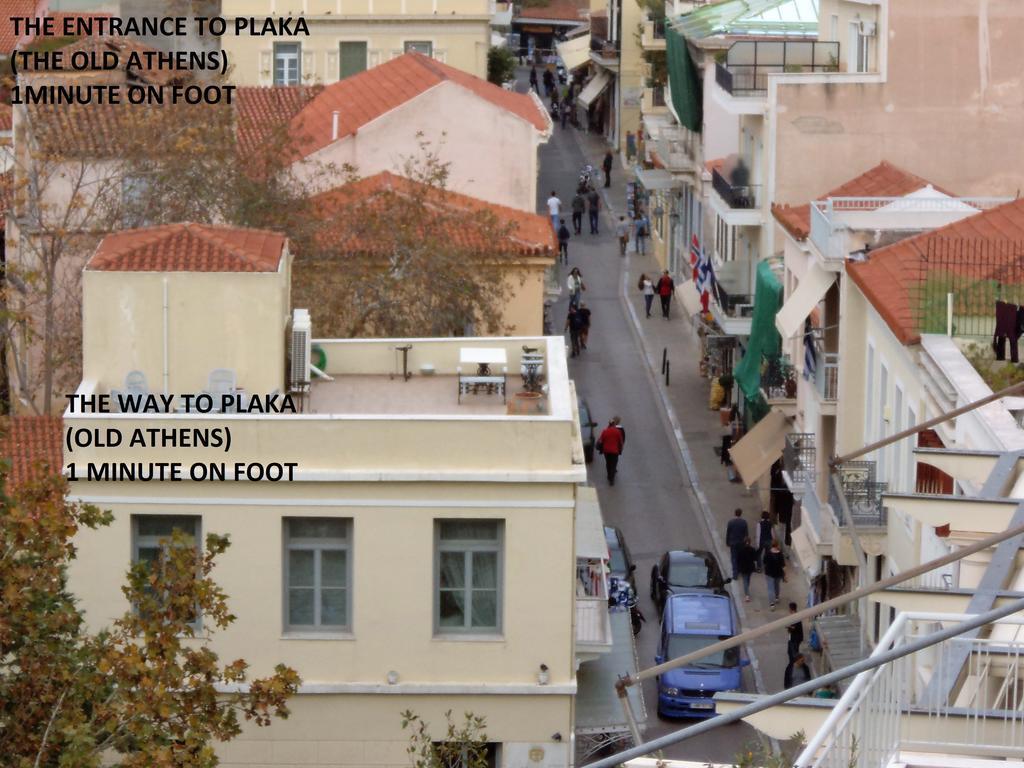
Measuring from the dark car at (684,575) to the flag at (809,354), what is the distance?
3734 mm

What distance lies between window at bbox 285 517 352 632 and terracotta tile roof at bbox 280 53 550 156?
66.0 ft

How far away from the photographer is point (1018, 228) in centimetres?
3425

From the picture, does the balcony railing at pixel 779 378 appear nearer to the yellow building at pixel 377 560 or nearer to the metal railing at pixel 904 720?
the yellow building at pixel 377 560

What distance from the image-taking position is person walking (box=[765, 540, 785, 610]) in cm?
3741

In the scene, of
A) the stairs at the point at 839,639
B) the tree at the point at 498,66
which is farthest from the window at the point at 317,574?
the tree at the point at 498,66

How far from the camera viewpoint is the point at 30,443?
26359 millimetres

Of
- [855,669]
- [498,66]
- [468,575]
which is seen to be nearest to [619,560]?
[468,575]

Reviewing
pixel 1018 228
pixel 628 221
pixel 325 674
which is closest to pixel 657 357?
pixel 628 221

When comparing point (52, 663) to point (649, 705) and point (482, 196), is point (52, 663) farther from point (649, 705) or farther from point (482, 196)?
point (482, 196)

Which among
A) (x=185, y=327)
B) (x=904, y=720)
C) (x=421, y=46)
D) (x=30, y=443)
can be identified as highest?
(x=421, y=46)

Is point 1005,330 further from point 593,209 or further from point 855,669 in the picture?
point 593,209

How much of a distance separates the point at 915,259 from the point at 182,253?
516 inches

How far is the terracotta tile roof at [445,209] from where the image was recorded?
3669 cm

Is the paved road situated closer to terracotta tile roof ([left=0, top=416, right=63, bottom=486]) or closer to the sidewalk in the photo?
the sidewalk
